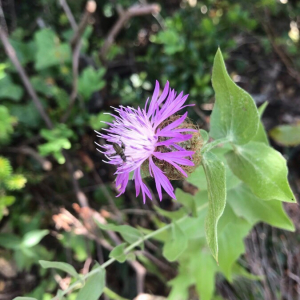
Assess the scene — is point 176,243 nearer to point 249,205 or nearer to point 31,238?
point 249,205

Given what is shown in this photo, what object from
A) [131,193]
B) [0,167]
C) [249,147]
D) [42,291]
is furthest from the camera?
[131,193]

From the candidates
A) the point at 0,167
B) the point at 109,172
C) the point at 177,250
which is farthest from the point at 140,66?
the point at 177,250

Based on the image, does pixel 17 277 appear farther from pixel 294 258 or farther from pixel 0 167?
pixel 294 258

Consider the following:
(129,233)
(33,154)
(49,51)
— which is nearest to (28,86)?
(49,51)

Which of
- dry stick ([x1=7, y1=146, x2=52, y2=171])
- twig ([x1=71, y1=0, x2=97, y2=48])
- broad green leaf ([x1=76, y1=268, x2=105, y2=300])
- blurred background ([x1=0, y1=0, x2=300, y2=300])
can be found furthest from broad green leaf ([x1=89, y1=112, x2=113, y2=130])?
broad green leaf ([x1=76, y1=268, x2=105, y2=300])

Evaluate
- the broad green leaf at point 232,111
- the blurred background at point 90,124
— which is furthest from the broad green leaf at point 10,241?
the broad green leaf at point 232,111

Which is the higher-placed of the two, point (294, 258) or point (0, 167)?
point (0, 167)

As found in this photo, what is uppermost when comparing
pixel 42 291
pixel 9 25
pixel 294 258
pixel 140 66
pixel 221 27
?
pixel 221 27
